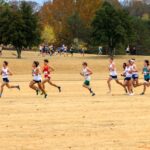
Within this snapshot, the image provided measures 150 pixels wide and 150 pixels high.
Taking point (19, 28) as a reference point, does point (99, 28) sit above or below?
above

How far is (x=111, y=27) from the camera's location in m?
77.5

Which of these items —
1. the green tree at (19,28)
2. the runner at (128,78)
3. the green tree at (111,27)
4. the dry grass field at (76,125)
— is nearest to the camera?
the dry grass field at (76,125)

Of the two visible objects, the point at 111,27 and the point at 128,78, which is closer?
the point at 128,78

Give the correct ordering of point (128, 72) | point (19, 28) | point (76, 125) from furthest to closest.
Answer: point (19, 28)
point (128, 72)
point (76, 125)

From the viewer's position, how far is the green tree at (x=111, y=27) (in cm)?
7694

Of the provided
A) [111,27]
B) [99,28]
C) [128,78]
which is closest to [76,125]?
[128,78]

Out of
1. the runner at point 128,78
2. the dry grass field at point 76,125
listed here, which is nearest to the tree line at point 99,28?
the runner at point 128,78

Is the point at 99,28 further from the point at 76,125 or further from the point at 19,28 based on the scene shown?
the point at 76,125

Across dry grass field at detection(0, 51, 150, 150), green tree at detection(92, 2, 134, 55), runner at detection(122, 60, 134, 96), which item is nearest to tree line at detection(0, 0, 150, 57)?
green tree at detection(92, 2, 134, 55)

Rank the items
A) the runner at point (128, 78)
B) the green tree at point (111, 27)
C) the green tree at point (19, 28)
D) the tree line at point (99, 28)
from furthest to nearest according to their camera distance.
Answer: the green tree at point (111, 27)
the tree line at point (99, 28)
the green tree at point (19, 28)
the runner at point (128, 78)

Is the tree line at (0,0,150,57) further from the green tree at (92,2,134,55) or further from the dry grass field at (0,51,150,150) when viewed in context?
the dry grass field at (0,51,150,150)

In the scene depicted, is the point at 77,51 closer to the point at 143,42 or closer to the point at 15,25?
the point at 143,42

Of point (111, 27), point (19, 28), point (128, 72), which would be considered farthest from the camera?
point (111, 27)

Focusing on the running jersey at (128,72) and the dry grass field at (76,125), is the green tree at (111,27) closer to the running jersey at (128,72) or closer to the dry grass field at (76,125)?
the running jersey at (128,72)
